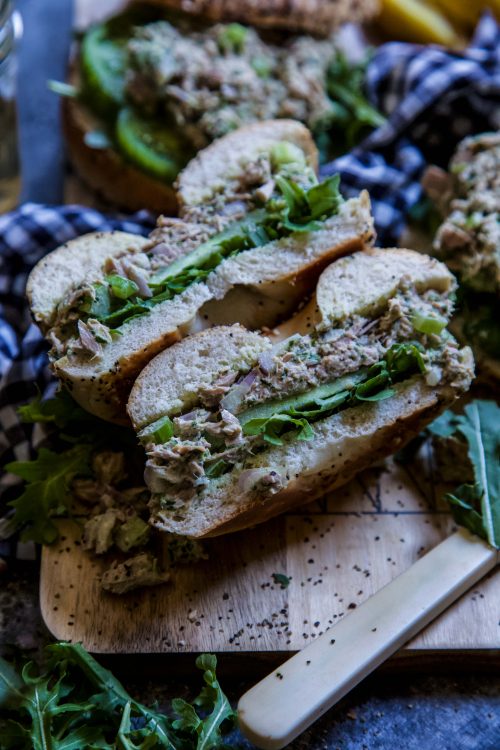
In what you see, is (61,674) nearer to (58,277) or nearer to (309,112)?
(58,277)

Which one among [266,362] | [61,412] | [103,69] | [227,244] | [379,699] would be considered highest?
[103,69]

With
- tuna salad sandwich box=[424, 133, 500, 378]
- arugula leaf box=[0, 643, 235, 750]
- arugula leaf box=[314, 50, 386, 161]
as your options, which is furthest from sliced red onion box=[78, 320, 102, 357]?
arugula leaf box=[314, 50, 386, 161]

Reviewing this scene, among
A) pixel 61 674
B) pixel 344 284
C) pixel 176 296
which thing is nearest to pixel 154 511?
pixel 61 674

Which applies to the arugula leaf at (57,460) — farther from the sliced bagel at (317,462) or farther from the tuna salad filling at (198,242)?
the sliced bagel at (317,462)

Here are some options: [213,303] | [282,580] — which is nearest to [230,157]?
[213,303]

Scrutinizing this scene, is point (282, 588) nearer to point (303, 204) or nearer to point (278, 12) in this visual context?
point (303, 204)

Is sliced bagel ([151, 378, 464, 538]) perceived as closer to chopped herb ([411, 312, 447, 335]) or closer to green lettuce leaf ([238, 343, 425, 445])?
green lettuce leaf ([238, 343, 425, 445])

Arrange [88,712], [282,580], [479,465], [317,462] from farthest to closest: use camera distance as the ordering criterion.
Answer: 1. [479,465]
2. [282,580]
3. [317,462]
4. [88,712]
